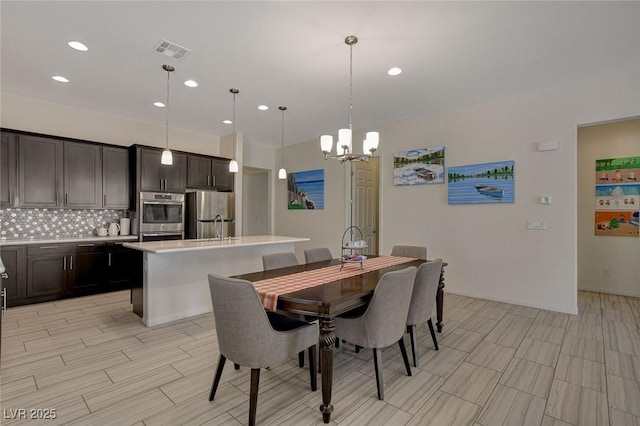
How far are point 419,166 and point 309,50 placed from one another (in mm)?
2805

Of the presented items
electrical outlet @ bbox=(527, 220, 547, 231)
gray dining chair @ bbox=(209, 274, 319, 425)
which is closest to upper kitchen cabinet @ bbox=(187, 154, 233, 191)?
gray dining chair @ bbox=(209, 274, 319, 425)

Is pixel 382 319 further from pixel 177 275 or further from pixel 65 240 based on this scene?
pixel 65 240

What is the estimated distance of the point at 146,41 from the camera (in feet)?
9.30

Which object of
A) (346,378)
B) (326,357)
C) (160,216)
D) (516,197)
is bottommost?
(346,378)

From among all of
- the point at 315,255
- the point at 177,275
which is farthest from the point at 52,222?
the point at 315,255

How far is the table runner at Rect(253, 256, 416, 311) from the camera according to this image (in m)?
1.97

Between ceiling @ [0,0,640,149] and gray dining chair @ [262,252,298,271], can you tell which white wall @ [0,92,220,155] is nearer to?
ceiling @ [0,0,640,149]

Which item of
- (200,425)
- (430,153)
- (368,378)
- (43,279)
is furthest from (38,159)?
(430,153)

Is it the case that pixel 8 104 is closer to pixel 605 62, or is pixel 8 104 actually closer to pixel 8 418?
pixel 8 418

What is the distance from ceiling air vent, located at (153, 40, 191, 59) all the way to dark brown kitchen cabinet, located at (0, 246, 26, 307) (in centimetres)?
327

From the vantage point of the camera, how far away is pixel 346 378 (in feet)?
7.72

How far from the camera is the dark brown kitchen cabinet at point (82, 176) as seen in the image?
4449 millimetres

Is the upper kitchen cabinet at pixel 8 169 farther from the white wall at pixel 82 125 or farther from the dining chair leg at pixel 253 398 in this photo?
the dining chair leg at pixel 253 398

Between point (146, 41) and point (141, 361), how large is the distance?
9.55 feet
